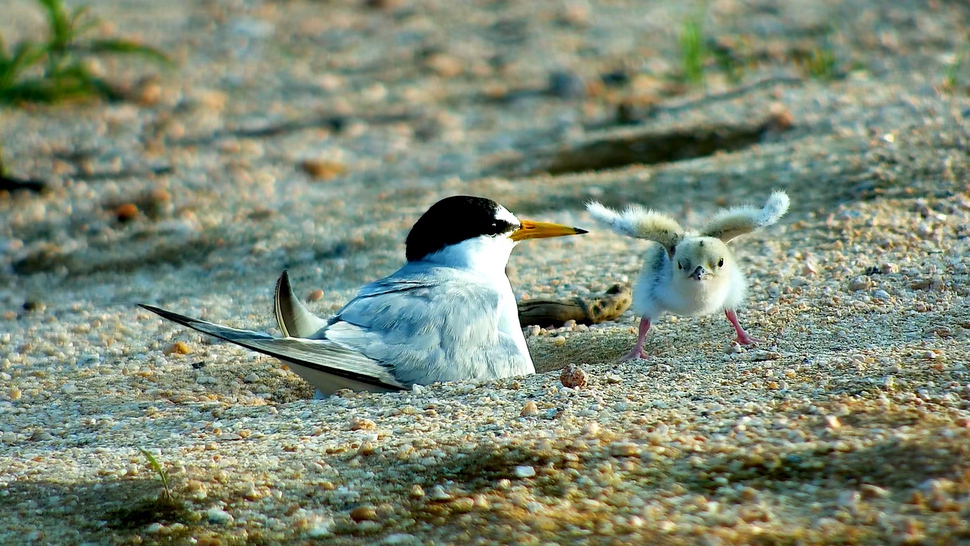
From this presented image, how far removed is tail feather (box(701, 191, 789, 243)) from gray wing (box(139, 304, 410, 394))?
4.11ft

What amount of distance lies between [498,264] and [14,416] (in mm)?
1746

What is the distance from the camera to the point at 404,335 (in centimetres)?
358

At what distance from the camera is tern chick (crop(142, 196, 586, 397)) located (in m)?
3.42

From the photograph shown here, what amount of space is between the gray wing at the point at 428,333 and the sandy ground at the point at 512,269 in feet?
0.52

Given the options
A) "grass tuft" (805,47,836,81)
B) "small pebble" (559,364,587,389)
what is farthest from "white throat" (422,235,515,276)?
"grass tuft" (805,47,836,81)

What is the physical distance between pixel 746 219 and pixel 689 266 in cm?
34

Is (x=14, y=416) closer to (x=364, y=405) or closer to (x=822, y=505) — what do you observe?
(x=364, y=405)

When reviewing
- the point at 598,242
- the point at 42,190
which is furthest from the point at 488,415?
the point at 42,190

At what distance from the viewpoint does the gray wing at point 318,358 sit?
3299mm

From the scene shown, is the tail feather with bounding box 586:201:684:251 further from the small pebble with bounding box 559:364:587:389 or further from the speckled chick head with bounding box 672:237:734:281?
the small pebble with bounding box 559:364:587:389

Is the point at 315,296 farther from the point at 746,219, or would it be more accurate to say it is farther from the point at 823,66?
the point at 823,66

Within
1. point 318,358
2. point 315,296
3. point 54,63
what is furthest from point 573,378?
point 54,63

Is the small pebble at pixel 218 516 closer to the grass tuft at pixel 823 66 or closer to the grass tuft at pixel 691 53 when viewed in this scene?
the grass tuft at pixel 691 53

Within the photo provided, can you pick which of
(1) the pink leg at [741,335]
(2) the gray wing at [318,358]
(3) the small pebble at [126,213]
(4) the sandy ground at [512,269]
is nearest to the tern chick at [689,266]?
(1) the pink leg at [741,335]
